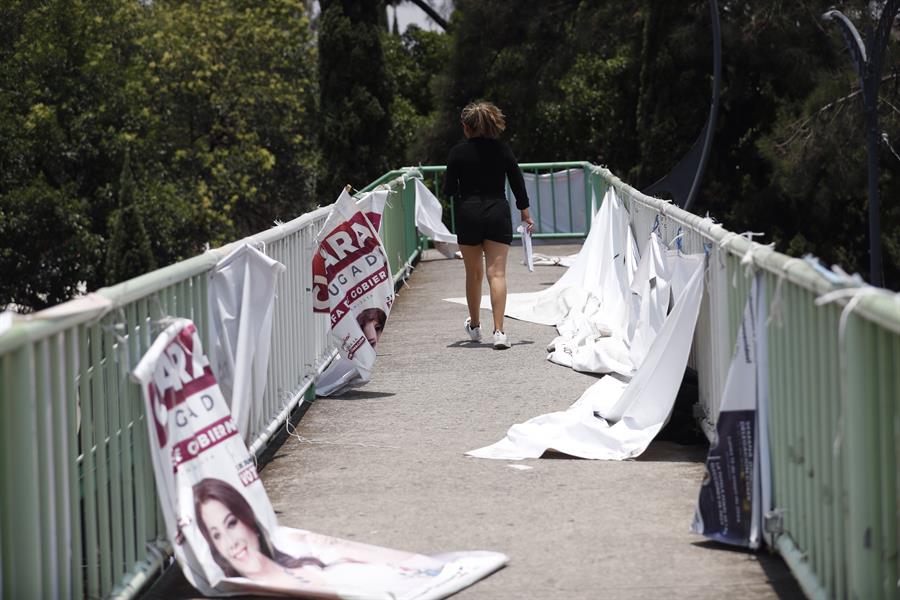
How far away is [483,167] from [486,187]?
0.15 m

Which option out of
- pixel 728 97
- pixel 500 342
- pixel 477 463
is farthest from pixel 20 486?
pixel 728 97

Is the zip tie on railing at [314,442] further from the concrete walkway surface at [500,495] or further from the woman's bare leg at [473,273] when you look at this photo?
the woman's bare leg at [473,273]

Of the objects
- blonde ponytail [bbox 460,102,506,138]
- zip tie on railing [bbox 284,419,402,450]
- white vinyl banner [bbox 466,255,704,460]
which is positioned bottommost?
zip tie on railing [bbox 284,419,402,450]

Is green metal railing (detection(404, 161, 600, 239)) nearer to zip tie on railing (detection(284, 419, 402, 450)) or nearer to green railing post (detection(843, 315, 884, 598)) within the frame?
zip tie on railing (detection(284, 419, 402, 450))

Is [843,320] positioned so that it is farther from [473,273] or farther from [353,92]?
[353,92]

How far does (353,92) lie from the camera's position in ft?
106

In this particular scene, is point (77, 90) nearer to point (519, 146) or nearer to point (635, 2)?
point (519, 146)

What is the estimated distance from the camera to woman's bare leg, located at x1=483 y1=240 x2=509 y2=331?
11.2 m

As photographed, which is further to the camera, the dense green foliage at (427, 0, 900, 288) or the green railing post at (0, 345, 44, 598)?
the dense green foliage at (427, 0, 900, 288)

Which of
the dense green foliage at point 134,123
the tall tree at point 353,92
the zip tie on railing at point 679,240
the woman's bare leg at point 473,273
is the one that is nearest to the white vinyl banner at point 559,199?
the woman's bare leg at point 473,273

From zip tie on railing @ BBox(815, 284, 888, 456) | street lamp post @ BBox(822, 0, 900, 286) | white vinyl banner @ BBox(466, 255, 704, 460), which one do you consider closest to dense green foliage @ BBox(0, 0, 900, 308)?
street lamp post @ BBox(822, 0, 900, 286)

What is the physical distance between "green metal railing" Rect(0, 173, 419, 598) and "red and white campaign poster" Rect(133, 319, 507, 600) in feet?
0.37

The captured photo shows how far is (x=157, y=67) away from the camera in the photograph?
45.4m

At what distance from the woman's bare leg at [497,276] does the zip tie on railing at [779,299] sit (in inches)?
246
